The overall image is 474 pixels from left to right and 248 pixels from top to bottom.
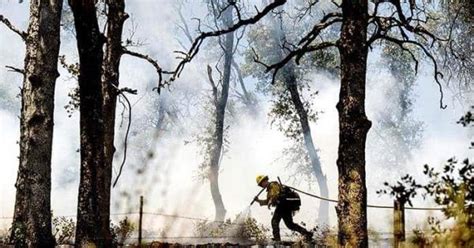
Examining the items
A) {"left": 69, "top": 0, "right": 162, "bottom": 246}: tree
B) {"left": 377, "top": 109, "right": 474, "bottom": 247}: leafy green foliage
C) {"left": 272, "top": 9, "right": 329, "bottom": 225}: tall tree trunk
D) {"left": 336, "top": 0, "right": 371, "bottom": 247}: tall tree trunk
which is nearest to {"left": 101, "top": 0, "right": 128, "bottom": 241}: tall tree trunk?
{"left": 69, "top": 0, "right": 162, "bottom": 246}: tree

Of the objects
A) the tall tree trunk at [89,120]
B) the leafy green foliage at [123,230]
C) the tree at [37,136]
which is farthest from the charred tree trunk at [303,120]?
the tall tree trunk at [89,120]

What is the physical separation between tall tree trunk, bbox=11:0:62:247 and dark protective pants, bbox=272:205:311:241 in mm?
5135

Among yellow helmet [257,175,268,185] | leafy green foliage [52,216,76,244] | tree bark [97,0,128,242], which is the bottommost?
leafy green foliage [52,216,76,244]

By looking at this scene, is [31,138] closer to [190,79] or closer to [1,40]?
[190,79]

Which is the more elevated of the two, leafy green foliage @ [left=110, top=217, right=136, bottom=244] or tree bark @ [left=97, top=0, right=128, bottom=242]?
tree bark @ [left=97, top=0, right=128, bottom=242]

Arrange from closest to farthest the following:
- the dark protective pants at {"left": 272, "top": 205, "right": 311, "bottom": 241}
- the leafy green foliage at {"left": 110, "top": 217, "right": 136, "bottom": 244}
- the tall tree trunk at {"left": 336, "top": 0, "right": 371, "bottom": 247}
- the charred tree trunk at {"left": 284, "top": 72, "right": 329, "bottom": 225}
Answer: the leafy green foliage at {"left": 110, "top": 217, "right": 136, "bottom": 244} < the tall tree trunk at {"left": 336, "top": 0, "right": 371, "bottom": 247} < the dark protective pants at {"left": 272, "top": 205, "right": 311, "bottom": 241} < the charred tree trunk at {"left": 284, "top": 72, "right": 329, "bottom": 225}

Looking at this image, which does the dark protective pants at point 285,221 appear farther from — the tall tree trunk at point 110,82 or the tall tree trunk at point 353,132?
the tall tree trunk at point 353,132

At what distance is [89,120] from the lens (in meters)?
8.77

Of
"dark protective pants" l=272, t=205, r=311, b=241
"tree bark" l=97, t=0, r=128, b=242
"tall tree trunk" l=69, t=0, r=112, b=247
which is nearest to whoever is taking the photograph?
"tall tree trunk" l=69, t=0, r=112, b=247

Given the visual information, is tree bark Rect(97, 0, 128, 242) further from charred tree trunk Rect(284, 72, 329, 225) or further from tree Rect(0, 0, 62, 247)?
charred tree trunk Rect(284, 72, 329, 225)

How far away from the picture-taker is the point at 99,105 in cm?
885

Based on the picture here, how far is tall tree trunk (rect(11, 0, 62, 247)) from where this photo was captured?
1048 centimetres

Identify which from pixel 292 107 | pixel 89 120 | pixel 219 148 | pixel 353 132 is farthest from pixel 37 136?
pixel 292 107

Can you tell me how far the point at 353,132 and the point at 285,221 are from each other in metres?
5.37
